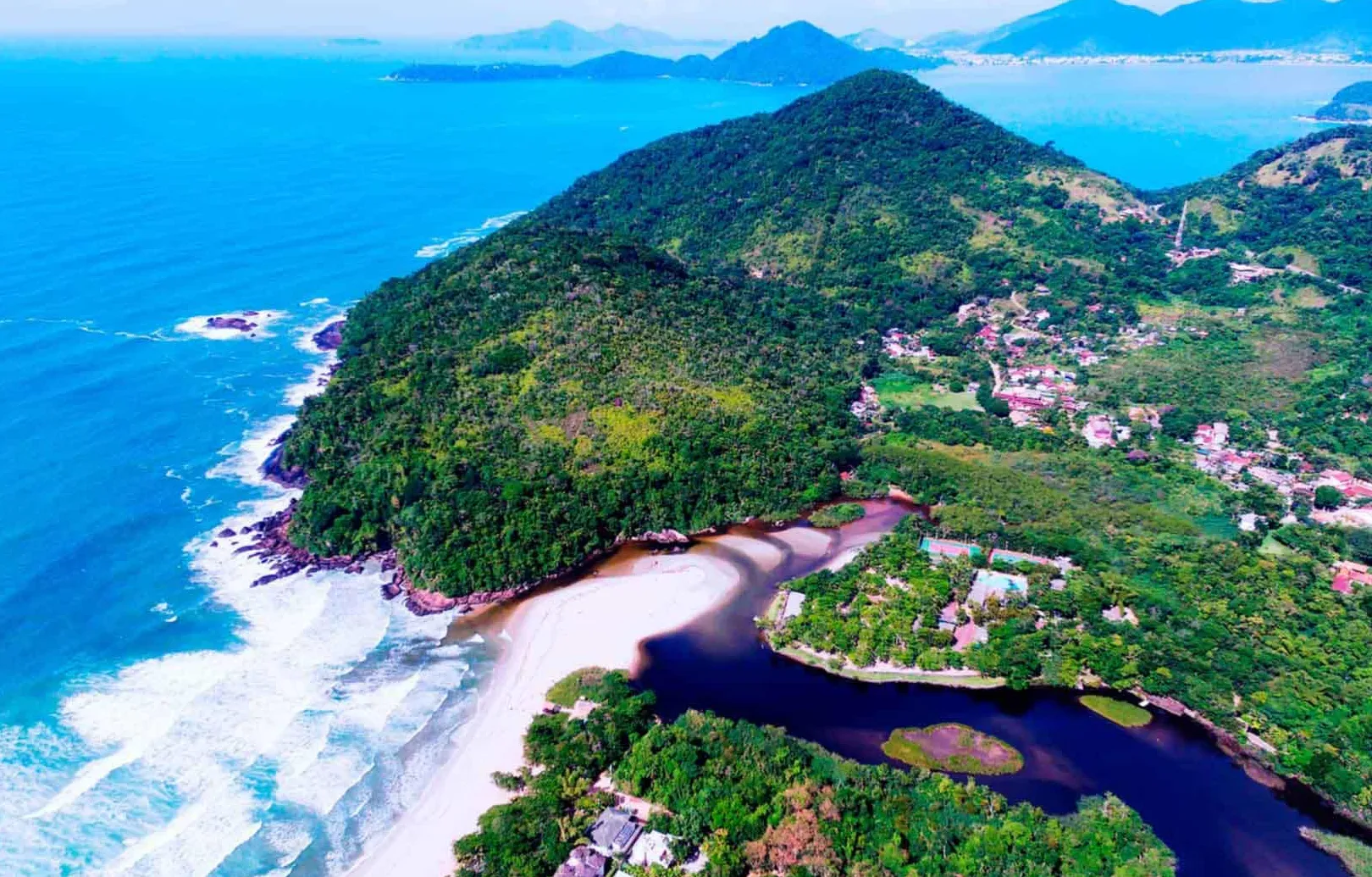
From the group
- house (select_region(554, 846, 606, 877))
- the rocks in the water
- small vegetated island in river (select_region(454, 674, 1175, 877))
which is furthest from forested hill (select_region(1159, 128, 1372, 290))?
the rocks in the water

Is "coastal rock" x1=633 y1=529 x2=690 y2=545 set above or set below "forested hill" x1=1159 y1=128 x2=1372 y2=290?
below

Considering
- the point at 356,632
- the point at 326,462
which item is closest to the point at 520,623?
the point at 356,632

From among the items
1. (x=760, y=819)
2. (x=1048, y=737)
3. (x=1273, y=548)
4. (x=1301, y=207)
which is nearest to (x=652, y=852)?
(x=760, y=819)

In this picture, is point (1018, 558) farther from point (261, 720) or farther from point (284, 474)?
point (284, 474)

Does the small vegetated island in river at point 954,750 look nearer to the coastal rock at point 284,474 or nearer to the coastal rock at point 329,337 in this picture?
the coastal rock at point 284,474

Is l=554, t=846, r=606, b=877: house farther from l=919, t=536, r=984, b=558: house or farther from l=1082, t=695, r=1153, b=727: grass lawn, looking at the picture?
l=919, t=536, r=984, b=558: house
